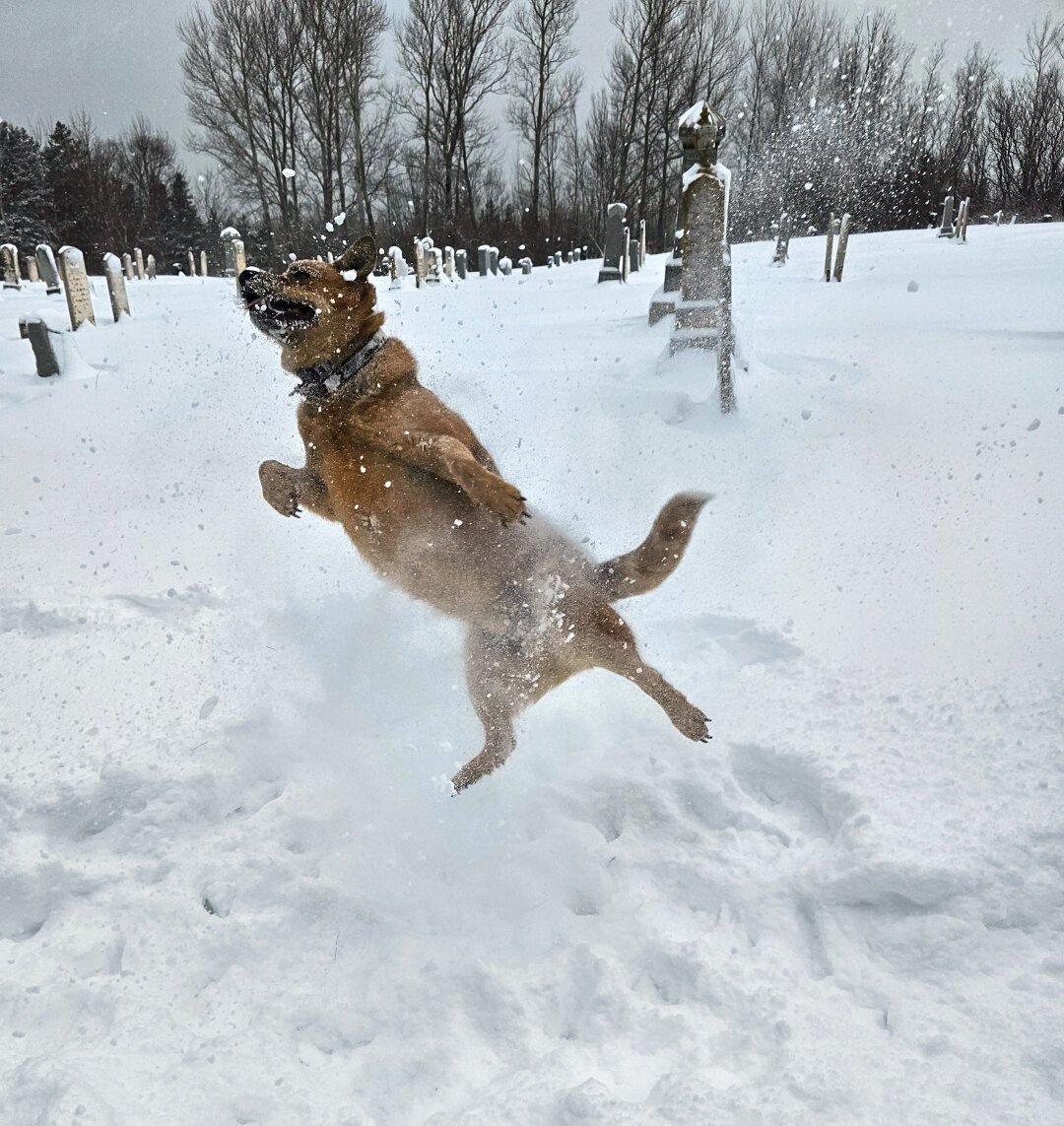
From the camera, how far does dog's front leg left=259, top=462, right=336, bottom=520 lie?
281cm

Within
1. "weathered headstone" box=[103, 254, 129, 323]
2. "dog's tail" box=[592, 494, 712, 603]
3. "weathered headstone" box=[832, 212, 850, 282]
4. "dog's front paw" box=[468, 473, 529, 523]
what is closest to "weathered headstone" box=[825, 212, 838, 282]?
"weathered headstone" box=[832, 212, 850, 282]

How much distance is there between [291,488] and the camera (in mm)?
2811

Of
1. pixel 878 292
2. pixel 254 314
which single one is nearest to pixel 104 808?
pixel 254 314

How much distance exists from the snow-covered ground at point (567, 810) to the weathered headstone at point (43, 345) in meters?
1.74

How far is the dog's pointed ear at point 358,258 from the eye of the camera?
279cm

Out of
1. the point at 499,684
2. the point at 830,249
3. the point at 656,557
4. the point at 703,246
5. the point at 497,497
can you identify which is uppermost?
the point at 830,249

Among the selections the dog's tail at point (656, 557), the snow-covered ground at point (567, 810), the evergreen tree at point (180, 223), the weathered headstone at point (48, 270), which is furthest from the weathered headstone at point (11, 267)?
the evergreen tree at point (180, 223)

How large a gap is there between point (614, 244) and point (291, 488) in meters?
12.4

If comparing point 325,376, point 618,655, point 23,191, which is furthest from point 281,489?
point 23,191

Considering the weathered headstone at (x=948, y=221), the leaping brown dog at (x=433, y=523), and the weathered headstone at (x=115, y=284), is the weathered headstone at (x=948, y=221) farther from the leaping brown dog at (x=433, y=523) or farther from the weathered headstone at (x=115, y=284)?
the leaping brown dog at (x=433, y=523)

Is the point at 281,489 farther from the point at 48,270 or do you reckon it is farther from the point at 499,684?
the point at 48,270

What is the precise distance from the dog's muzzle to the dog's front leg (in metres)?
0.51

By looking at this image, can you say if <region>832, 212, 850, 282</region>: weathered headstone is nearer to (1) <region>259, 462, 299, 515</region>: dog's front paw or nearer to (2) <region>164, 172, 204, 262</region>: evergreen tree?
(1) <region>259, 462, 299, 515</region>: dog's front paw

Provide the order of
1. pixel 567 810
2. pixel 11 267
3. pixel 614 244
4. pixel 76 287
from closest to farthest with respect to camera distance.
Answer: pixel 567 810
pixel 76 287
pixel 614 244
pixel 11 267
